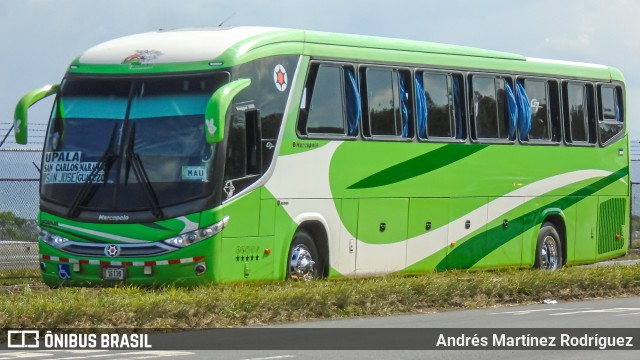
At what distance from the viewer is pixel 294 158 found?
69.6 feet

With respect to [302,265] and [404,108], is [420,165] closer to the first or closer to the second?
[404,108]

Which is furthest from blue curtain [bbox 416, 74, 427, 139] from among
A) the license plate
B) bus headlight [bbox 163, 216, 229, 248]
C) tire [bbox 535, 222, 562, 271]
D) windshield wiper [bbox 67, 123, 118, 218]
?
the license plate

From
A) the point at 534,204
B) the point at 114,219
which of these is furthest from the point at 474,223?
the point at 114,219

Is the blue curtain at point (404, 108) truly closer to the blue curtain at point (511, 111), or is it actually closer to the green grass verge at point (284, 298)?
the green grass verge at point (284, 298)

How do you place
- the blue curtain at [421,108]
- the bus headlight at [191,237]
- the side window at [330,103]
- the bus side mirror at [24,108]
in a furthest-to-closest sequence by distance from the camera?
the blue curtain at [421,108], the side window at [330,103], the bus side mirror at [24,108], the bus headlight at [191,237]

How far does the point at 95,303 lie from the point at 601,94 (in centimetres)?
1569

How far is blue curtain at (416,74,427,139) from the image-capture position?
23969mm

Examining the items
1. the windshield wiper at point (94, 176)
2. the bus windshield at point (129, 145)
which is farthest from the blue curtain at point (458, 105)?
the windshield wiper at point (94, 176)

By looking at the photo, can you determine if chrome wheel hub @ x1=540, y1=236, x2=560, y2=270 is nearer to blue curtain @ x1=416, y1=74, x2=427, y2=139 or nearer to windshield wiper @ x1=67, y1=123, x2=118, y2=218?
blue curtain @ x1=416, y1=74, x2=427, y2=139

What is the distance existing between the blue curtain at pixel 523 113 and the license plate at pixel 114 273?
9305 mm

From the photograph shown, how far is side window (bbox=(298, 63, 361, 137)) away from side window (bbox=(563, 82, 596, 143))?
6.39 metres

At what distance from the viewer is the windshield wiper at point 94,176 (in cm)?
1992

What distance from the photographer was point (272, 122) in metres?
20.7

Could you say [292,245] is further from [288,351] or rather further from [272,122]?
[288,351]
